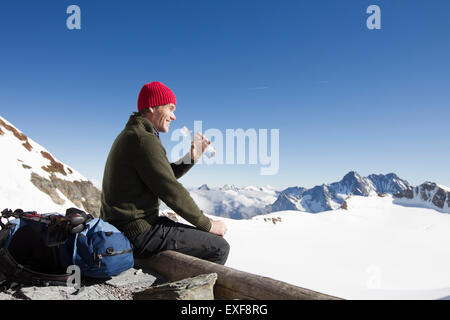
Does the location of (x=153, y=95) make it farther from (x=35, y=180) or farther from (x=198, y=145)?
(x=35, y=180)

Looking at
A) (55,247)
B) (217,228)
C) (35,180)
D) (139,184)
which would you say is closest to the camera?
(55,247)

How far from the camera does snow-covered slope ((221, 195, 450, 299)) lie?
88.3 ft

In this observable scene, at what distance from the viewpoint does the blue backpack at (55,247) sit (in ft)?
8.64

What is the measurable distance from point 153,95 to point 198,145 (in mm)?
1169

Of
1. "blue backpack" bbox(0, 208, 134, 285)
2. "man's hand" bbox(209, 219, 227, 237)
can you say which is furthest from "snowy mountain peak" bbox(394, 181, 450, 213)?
"blue backpack" bbox(0, 208, 134, 285)

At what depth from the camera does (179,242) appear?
11.2 ft

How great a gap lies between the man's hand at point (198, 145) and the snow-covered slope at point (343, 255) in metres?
22.2

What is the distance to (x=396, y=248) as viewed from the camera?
161 ft

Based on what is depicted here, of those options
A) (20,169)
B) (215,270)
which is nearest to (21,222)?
(215,270)

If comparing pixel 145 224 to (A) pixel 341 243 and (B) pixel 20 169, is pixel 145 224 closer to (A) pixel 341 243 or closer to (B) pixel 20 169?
(B) pixel 20 169

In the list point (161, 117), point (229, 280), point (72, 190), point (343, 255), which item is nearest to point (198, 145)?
point (161, 117)

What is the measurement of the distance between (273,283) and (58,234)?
86.7 inches

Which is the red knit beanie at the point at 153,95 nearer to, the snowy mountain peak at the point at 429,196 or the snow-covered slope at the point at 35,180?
the snow-covered slope at the point at 35,180

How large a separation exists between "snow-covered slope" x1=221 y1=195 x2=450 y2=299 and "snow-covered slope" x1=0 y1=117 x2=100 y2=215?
15.3 m
